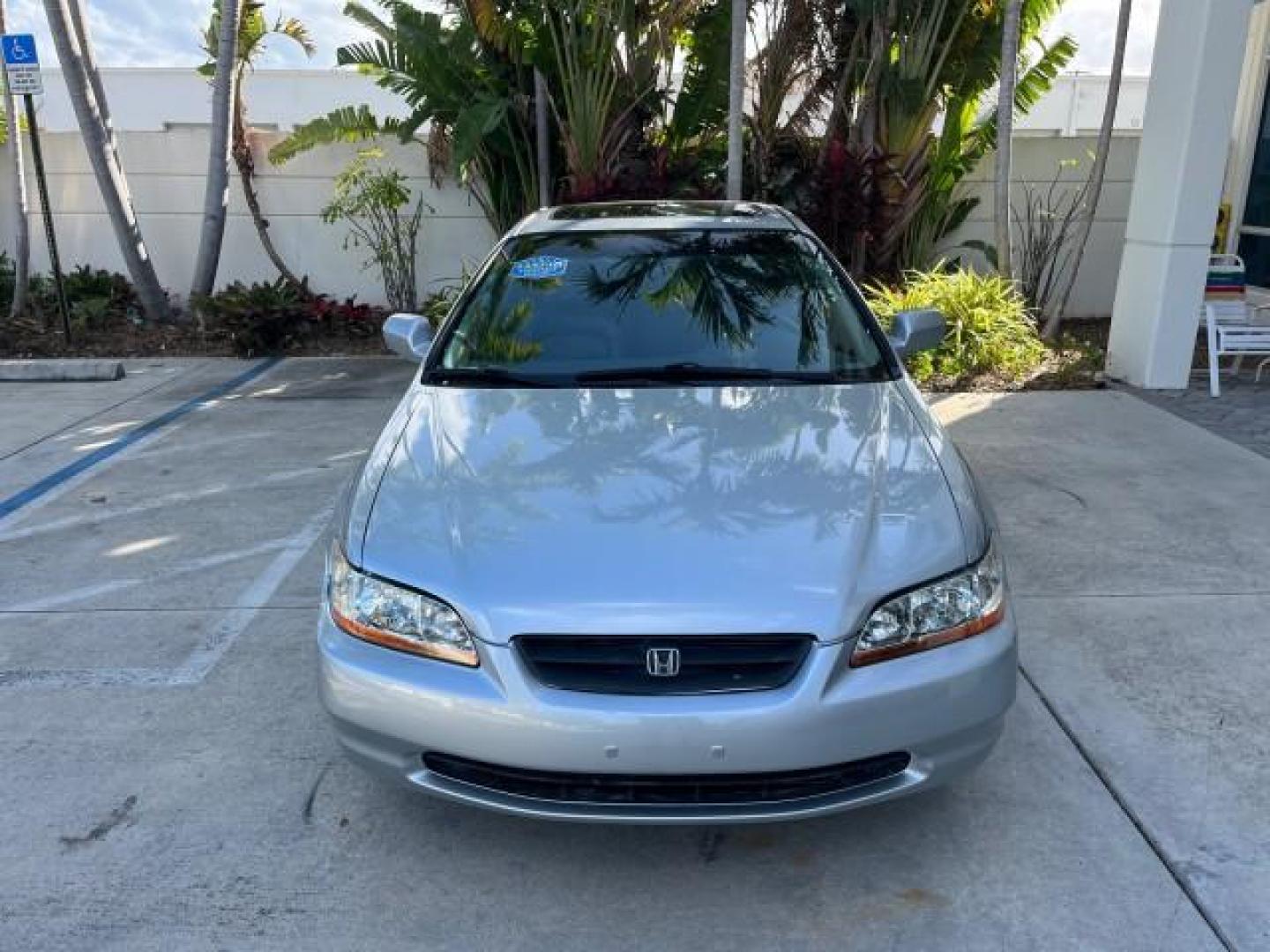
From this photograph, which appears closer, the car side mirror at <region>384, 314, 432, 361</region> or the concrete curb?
the car side mirror at <region>384, 314, 432, 361</region>

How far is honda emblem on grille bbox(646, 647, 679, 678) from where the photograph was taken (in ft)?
7.86

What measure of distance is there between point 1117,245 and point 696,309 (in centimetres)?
853

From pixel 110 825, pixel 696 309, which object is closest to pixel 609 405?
pixel 696 309

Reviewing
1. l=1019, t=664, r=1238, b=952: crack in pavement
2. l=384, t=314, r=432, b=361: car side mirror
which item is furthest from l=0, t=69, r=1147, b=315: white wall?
l=1019, t=664, r=1238, b=952: crack in pavement

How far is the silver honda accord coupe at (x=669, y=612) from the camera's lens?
7.80ft

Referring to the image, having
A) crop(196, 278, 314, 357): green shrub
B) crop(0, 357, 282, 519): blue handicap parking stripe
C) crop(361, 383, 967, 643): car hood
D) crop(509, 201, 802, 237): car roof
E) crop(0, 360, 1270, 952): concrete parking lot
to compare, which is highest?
crop(509, 201, 802, 237): car roof

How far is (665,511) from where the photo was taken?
2.70 metres

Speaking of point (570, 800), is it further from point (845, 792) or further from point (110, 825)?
point (110, 825)

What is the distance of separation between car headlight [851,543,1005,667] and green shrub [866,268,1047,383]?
226 inches

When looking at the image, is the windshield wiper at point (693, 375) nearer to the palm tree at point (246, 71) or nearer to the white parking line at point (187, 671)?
the white parking line at point (187, 671)

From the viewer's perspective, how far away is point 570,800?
248cm

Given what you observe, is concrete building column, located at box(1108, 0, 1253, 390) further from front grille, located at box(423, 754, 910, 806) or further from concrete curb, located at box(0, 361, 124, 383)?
concrete curb, located at box(0, 361, 124, 383)

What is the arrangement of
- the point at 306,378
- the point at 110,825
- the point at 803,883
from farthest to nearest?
the point at 306,378
the point at 110,825
the point at 803,883

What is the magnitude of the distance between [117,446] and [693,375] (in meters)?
4.87
